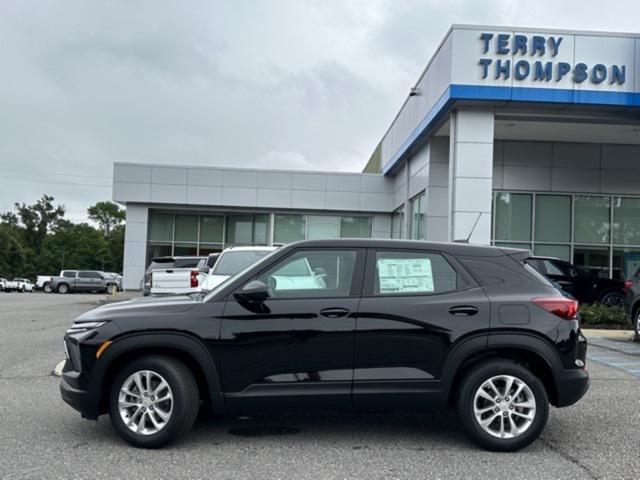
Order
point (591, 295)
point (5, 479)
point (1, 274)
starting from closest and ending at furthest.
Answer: point (5, 479)
point (591, 295)
point (1, 274)

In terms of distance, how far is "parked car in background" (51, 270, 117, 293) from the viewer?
42406mm

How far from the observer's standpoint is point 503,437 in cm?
481

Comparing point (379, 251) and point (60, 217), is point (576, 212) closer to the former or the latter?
point (379, 251)

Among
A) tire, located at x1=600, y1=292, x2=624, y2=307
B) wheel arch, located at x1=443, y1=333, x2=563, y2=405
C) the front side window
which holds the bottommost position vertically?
wheel arch, located at x1=443, y1=333, x2=563, y2=405

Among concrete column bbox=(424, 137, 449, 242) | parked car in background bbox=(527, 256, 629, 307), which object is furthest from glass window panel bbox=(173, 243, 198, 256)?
parked car in background bbox=(527, 256, 629, 307)

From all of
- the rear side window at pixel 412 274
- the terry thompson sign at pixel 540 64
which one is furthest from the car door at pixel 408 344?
the terry thompson sign at pixel 540 64

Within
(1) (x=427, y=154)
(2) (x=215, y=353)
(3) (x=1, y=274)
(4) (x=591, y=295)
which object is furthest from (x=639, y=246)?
(3) (x=1, y=274)

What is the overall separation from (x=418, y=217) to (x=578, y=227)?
17.3 ft

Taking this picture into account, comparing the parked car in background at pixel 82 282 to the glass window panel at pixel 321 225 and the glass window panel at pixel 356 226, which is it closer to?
the glass window panel at pixel 321 225

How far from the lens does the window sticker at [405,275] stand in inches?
196

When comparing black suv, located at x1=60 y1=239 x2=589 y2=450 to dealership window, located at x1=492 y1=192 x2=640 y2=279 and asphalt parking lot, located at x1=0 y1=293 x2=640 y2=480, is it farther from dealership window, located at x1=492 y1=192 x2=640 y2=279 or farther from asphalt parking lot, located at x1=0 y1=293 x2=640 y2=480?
dealership window, located at x1=492 y1=192 x2=640 y2=279

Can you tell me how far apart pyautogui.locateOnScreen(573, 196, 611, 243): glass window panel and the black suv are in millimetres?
16302

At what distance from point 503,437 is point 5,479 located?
3701 mm

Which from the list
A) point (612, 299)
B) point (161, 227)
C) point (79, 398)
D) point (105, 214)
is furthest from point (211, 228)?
point (105, 214)
